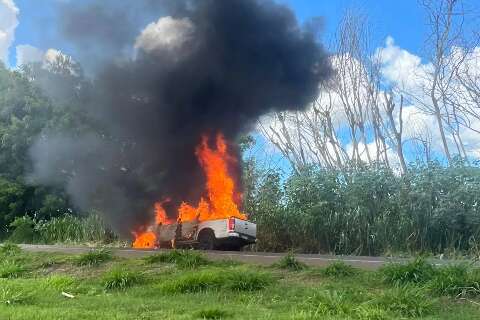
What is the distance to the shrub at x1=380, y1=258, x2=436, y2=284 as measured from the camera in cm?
677

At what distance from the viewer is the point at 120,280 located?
7.55 meters

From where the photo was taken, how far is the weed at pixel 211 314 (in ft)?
18.2

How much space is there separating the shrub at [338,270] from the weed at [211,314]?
7.66 feet

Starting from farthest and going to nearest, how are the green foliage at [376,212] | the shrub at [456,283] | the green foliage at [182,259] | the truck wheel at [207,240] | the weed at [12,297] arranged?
the truck wheel at [207,240], the green foliage at [376,212], the green foliage at [182,259], the weed at [12,297], the shrub at [456,283]

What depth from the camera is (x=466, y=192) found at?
13.1 meters

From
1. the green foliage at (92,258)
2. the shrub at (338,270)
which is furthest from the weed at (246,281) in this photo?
the green foliage at (92,258)

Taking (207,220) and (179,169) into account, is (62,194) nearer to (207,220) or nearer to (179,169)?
(179,169)

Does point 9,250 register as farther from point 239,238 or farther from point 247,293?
point 247,293

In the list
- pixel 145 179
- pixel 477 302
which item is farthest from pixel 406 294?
pixel 145 179

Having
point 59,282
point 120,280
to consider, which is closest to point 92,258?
point 59,282

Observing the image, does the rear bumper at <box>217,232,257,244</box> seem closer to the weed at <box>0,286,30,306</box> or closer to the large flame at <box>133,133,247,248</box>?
the large flame at <box>133,133,247,248</box>

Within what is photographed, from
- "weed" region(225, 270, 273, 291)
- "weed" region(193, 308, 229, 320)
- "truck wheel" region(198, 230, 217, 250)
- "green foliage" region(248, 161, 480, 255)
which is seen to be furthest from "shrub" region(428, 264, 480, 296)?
"truck wheel" region(198, 230, 217, 250)

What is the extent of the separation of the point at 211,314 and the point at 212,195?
9270mm

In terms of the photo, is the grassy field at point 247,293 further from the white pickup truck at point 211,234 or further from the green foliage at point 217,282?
the white pickup truck at point 211,234
